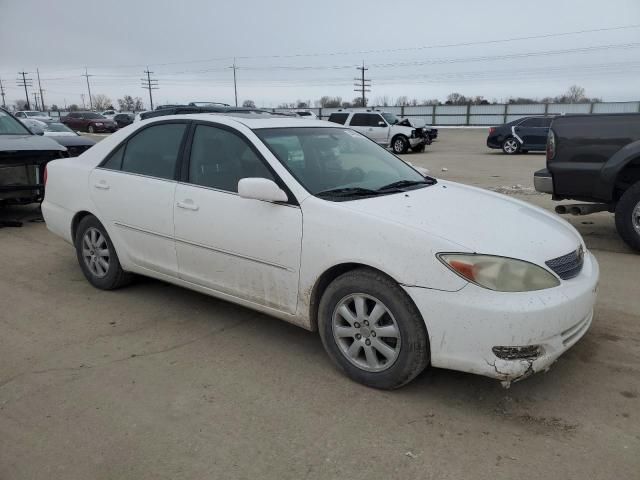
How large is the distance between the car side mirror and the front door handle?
63 centimetres

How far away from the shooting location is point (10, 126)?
8.70 metres

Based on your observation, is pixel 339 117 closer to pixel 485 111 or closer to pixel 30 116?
pixel 30 116

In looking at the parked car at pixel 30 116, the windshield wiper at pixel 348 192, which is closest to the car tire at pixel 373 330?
the windshield wiper at pixel 348 192

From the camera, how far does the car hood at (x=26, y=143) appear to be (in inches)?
296

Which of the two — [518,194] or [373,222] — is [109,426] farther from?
[518,194]

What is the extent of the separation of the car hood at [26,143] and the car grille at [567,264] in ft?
23.8

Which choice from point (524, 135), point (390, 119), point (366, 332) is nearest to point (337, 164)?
point (366, 332)

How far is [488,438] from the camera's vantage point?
8.78 ft

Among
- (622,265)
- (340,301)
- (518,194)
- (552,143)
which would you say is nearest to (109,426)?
(340,301)

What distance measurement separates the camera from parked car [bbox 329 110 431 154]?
71.5 feet

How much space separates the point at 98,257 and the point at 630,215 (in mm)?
5573

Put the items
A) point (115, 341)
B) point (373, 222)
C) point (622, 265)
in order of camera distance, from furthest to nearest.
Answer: point (622, 265), point (115, 341), point (373, 222)

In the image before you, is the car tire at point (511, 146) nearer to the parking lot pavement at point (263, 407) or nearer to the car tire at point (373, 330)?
the parking lot pavement at point (263, 407)

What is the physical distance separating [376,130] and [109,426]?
20.5 m
